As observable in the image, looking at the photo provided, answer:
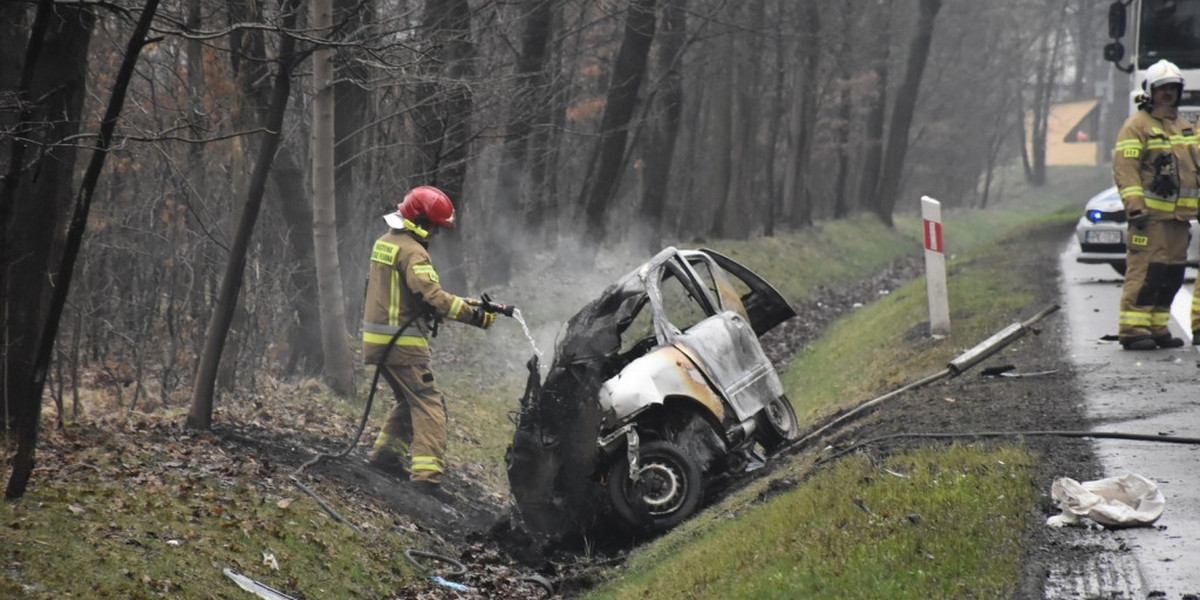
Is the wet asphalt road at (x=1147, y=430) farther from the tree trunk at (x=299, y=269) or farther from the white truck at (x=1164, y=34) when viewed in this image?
the tree trunk at (x=299, y=269)

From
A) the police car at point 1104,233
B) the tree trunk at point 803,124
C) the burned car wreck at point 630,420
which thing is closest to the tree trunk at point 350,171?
the burned car wreck at point 630,420

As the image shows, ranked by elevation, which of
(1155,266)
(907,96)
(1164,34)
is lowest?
(1155,266)

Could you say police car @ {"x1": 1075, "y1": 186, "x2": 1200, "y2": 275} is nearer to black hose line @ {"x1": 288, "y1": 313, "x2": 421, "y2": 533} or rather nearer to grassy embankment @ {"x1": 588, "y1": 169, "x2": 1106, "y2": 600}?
grassy embankment @ {"x1": 588, "y1": 169, "x2": 1106, "y2": 600}

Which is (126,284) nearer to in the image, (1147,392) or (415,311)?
(415,311)

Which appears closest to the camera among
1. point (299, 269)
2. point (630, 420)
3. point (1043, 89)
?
point (630, 420)

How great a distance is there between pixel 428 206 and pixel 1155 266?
19.5 ft

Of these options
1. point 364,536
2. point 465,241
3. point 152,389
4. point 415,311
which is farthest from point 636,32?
point 364,536

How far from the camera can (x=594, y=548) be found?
9266 mm

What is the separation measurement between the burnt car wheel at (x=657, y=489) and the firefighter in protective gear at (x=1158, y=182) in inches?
181

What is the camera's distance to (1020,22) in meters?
61.3

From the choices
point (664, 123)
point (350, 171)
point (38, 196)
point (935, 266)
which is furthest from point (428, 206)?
point (664, 123)

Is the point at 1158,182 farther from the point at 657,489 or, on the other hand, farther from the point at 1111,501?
the point at 1111,501

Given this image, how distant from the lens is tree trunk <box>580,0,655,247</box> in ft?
71.2

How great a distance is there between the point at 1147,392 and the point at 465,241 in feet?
42.7
